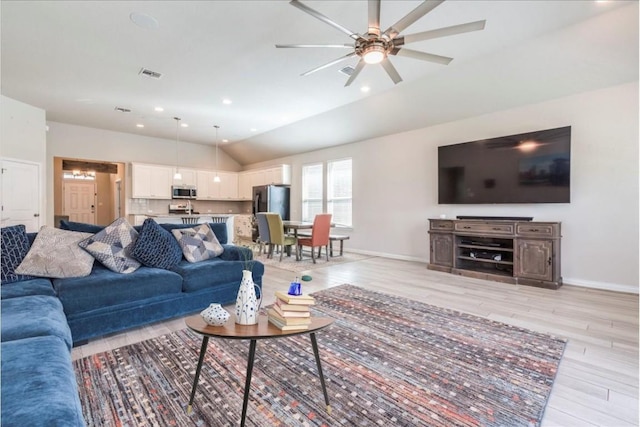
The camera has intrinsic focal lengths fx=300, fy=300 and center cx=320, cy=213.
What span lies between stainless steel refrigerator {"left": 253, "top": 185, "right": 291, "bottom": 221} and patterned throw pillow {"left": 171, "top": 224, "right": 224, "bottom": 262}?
484 centimetres

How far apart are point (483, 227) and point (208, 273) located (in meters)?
3.99

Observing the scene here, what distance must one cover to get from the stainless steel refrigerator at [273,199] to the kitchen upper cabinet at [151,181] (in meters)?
2.43

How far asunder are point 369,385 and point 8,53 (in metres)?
5.54

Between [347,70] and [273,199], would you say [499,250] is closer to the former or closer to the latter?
[347,70]

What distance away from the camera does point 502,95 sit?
455 cm

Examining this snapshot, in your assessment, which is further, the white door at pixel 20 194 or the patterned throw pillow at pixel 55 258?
the white door at pixel 20 194

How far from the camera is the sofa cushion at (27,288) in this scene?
7.03 ft

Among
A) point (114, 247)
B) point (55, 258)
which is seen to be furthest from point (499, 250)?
point (55, 258)

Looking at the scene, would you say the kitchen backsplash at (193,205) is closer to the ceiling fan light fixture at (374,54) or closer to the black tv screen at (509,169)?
the black tv screen at (509,169)

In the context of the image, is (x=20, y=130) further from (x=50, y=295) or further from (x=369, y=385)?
(x=369, y=385)

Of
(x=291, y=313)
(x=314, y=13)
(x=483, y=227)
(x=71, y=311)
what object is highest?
(x=314, y=13)

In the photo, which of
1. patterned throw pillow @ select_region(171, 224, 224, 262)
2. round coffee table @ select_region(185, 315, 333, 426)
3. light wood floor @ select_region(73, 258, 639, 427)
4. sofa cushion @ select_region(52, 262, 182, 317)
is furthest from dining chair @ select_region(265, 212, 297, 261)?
round coffee table @ select_region(185, 315, 333, 426)

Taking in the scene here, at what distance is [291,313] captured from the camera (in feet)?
5.04

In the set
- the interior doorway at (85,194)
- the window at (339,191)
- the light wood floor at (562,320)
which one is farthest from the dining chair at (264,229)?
the interior doorway at (85,194)
